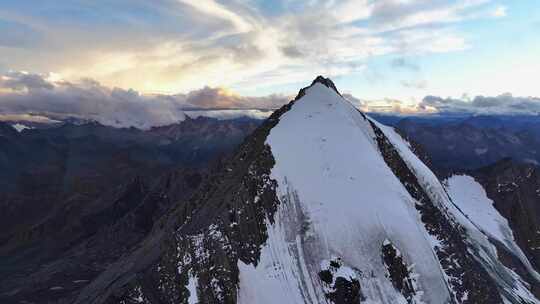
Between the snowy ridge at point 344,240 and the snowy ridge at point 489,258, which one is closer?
the snowy ridge at point 344,240

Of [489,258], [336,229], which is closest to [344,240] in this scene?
[336,229]

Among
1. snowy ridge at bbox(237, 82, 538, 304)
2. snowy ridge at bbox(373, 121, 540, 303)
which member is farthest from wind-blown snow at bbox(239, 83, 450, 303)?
snowy ridge at bbox(373, 121, 540, 303)

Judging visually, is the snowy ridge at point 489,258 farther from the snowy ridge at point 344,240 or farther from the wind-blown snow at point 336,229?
the wind-blown snow at point 336,229

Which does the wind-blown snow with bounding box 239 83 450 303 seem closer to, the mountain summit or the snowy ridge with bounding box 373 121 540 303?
the mountain summit

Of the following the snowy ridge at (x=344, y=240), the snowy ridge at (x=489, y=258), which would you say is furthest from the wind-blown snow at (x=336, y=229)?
the snowy ridge at (x=489, y=258)

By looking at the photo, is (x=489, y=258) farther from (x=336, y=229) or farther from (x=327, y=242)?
(x=327, y=242)
